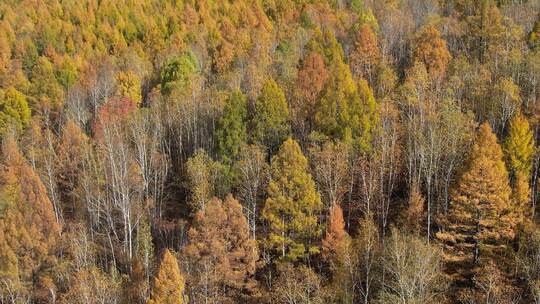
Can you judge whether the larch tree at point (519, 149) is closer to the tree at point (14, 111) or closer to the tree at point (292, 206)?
the tree at point (292, 206)

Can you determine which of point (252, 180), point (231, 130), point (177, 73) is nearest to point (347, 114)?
point (252, 180)

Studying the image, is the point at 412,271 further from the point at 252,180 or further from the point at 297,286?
the point at 252,180

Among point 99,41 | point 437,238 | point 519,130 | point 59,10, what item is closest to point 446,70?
point 519,130

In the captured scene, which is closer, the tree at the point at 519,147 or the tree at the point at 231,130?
the tree at the point at 519,147

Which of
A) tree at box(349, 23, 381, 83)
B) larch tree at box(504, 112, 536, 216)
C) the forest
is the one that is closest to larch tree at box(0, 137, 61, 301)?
the forest

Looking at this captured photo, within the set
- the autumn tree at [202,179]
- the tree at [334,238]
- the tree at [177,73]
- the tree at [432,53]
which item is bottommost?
the tree at [334,238]

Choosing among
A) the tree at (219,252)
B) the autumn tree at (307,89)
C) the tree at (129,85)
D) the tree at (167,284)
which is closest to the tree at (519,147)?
the autumn tree at (307,89)
